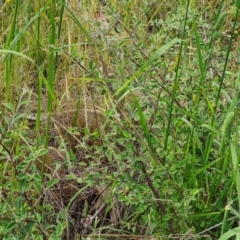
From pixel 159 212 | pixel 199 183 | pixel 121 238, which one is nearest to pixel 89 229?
pixel 121 238

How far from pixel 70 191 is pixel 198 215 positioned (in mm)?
459

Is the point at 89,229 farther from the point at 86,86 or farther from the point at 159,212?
the point at 86,86

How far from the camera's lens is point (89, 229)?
1.48m

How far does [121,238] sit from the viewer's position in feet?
4.67

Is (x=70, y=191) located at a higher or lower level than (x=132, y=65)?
lower

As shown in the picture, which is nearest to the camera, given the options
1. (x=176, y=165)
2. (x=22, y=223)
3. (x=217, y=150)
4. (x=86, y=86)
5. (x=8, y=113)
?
(x=22, y=223)

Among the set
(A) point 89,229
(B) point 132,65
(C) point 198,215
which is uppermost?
(B) point 132,65

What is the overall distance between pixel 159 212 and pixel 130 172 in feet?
0.44

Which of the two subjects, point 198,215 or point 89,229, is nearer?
point 198,215

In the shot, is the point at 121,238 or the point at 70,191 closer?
the point at 121,238

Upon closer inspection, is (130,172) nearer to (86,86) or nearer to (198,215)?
(198,215)

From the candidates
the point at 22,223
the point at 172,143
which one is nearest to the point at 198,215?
the point at 172,143

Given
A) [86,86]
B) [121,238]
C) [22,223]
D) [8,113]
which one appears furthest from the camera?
[86,86]

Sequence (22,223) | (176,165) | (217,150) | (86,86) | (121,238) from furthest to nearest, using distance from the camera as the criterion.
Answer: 1. (86,86)
2. (217,150)
3. (121,238)
4. (176,165)
5. (22,223)
